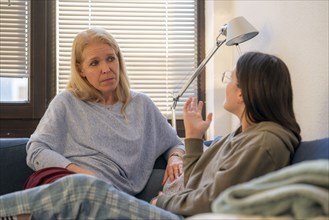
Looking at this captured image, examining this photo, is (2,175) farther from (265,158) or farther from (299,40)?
(299,40)

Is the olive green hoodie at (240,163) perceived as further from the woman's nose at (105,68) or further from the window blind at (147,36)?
the window blind at (147,36)

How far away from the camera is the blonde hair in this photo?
1971 mm

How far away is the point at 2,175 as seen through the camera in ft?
6.40

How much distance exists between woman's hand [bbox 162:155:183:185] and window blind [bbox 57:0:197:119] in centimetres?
123

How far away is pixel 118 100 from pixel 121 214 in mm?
984

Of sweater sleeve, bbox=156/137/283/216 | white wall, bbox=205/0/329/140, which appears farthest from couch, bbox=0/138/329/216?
white wall, bbox=205/0/329/140

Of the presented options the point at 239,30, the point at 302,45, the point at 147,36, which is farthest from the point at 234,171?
the point at 147,36

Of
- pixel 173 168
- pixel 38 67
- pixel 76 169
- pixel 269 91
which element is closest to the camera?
pixel 269 91

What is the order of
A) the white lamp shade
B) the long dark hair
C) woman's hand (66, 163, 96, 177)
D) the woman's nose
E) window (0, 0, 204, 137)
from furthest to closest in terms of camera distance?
window (0, 0, 204, 137) → the white lamp shade → the woman's nose → woman's hand (66, 163, 96, 177) → the long dark hair

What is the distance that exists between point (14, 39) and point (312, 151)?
2440mm

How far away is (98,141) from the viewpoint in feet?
6.31

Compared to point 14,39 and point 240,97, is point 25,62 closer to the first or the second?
point 14,39

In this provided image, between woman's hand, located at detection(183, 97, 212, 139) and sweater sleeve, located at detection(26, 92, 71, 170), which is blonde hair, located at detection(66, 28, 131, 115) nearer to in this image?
sweater sleeve, located at detection(26, 92, 71, 170)

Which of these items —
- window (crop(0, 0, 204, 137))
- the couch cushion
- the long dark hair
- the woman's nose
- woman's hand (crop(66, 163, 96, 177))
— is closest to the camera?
the couch cushion
